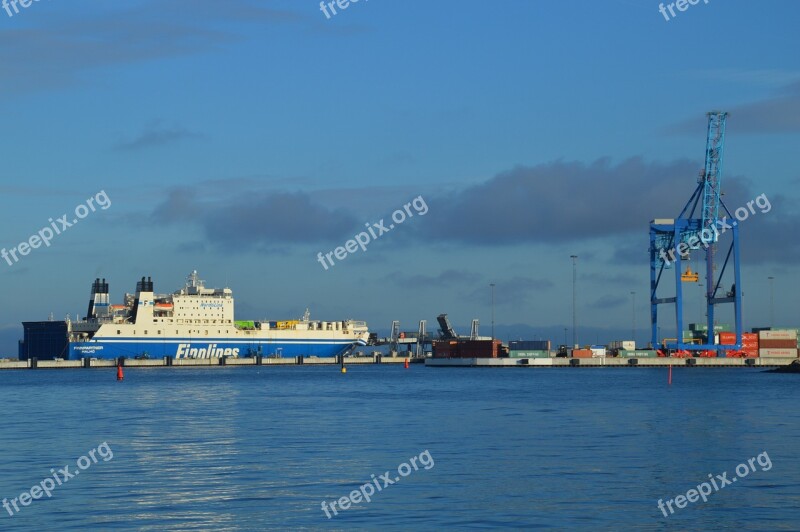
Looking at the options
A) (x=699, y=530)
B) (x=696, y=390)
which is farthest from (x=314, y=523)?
(x=696, y=390)

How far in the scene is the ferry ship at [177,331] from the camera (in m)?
123

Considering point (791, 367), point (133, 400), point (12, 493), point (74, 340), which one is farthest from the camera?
point (74, 340)

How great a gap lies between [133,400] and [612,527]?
39937 mm

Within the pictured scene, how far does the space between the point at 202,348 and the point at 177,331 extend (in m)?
3.98

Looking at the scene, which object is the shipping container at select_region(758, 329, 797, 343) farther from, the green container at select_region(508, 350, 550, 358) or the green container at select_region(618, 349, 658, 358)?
the green container at select_region(508, 350, 550, 358)

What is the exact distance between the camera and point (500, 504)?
21.3 m

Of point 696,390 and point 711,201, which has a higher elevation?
point 711,201

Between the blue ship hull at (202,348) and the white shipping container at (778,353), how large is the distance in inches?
1995

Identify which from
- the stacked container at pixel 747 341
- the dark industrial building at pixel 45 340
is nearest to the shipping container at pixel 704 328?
the stacked container at pixel 747 341

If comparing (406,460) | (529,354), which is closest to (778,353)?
(529,354)

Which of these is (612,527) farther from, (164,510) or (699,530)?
(164,510)

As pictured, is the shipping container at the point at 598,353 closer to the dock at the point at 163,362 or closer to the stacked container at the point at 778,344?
the stacked container at the point at 778,344

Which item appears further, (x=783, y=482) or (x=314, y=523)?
(x=783, y=482)

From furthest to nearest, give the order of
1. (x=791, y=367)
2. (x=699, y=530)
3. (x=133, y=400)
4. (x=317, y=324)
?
(x=317, y=324) → (x=791, y=367) → (x=133, y=400) → (x=699, y=530)
